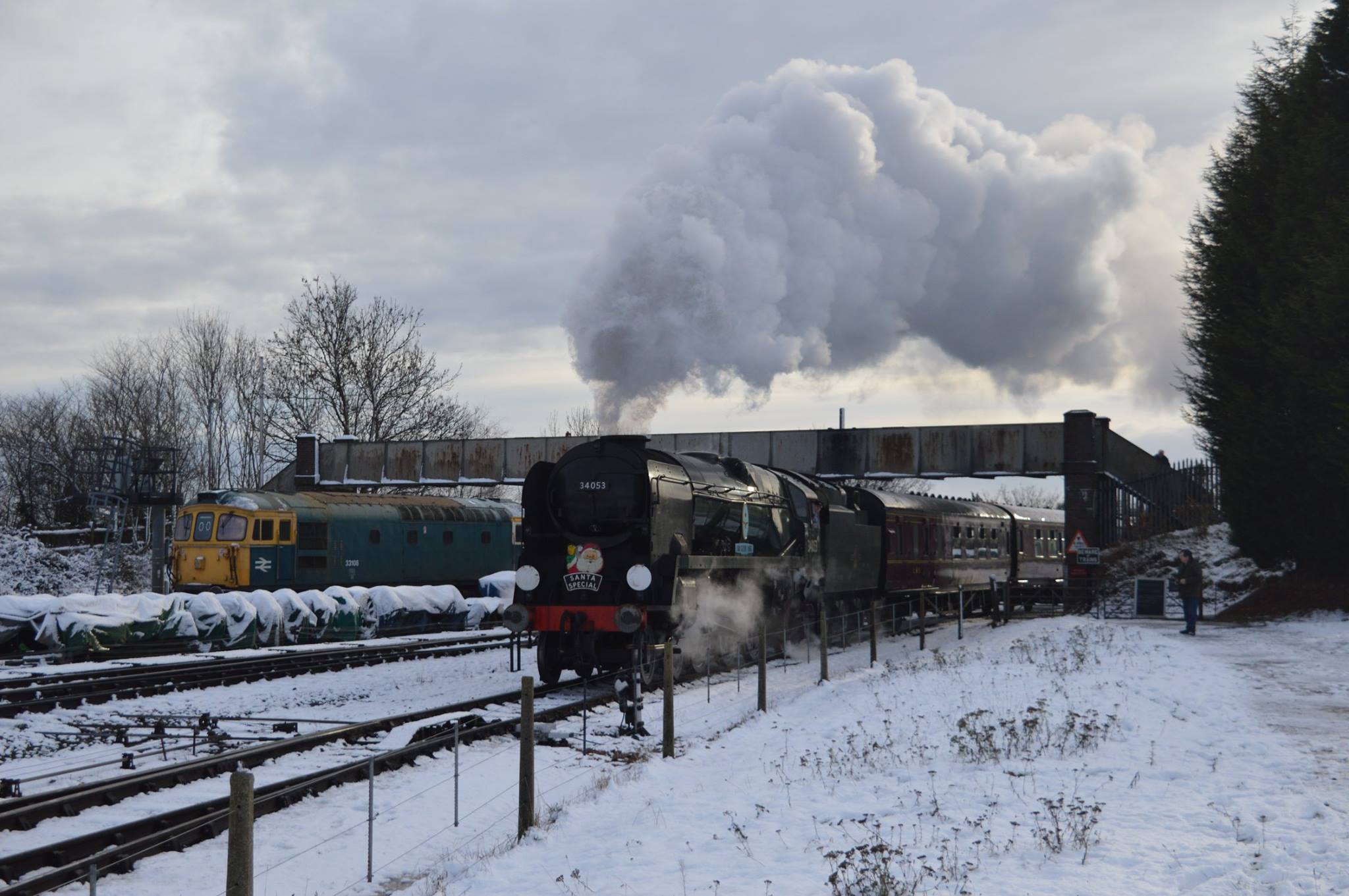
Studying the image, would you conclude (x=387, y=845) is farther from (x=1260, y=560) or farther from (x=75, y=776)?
(x=1260, y=560)

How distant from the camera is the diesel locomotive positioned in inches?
1088

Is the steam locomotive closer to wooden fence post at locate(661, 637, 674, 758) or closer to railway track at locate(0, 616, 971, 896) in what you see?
railway track at locate(0, 616, 971, 896)

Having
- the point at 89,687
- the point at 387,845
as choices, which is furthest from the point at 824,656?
the point at 89,687

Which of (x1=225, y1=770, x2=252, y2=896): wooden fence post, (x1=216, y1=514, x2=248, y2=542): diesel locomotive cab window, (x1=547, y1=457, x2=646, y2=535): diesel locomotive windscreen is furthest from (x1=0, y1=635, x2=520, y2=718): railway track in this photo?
(x1=225, y1=770, x2=252, y2=896): wooden fence post

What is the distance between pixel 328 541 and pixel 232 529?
2569 mm

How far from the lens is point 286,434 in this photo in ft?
166

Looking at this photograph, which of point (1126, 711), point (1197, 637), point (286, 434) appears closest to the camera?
point (1126, 711)

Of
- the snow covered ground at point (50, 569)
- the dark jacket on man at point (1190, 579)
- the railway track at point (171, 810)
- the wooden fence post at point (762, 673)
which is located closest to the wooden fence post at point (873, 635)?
the wooden fence post at point (762, 673)

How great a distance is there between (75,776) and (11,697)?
218 inches

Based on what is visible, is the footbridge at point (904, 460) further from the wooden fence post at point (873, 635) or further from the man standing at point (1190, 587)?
the wooden fence post at point (873, 635)

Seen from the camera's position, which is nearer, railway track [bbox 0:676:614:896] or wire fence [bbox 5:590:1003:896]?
railway track [bbox 0:676:614:896]

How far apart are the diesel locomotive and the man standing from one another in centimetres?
1979

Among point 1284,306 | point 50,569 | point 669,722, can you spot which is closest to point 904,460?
point 1284,306

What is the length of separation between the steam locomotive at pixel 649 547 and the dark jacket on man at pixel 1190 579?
6.63 meters
